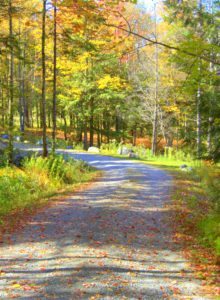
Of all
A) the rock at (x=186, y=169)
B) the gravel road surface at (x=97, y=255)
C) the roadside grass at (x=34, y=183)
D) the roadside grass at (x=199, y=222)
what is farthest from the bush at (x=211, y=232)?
the rock at (x=186, y=169)

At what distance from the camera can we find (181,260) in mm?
5797

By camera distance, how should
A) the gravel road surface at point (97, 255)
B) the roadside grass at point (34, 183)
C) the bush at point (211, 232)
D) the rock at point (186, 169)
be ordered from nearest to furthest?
the gravel road surface at point (97, 255), the bush at point (211, 232), the roadside grass at point (34, 183), the rock at point (186, 169)

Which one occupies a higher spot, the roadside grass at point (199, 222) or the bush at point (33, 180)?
the bush at point (33, 180)

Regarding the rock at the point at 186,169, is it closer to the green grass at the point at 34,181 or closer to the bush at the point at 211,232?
the green grass at the point at 34,181

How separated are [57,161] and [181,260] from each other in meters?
8.41

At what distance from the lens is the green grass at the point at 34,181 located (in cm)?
959

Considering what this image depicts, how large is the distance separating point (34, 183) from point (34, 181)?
152 millimetres

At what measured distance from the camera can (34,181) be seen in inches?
458

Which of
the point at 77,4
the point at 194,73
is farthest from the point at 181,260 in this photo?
the point at 77,4

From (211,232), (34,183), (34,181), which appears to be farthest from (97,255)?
(34,181)

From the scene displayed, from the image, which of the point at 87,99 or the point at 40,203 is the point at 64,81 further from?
the point at 40,203

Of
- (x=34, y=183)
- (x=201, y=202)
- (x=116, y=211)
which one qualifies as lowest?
(x=201, y=202)

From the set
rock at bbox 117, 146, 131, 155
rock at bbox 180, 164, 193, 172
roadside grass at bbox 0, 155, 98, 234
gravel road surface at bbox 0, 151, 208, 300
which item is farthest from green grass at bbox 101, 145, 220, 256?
rock at bbox 117, 146, 131, 155

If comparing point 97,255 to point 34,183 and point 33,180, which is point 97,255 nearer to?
point 34,183
